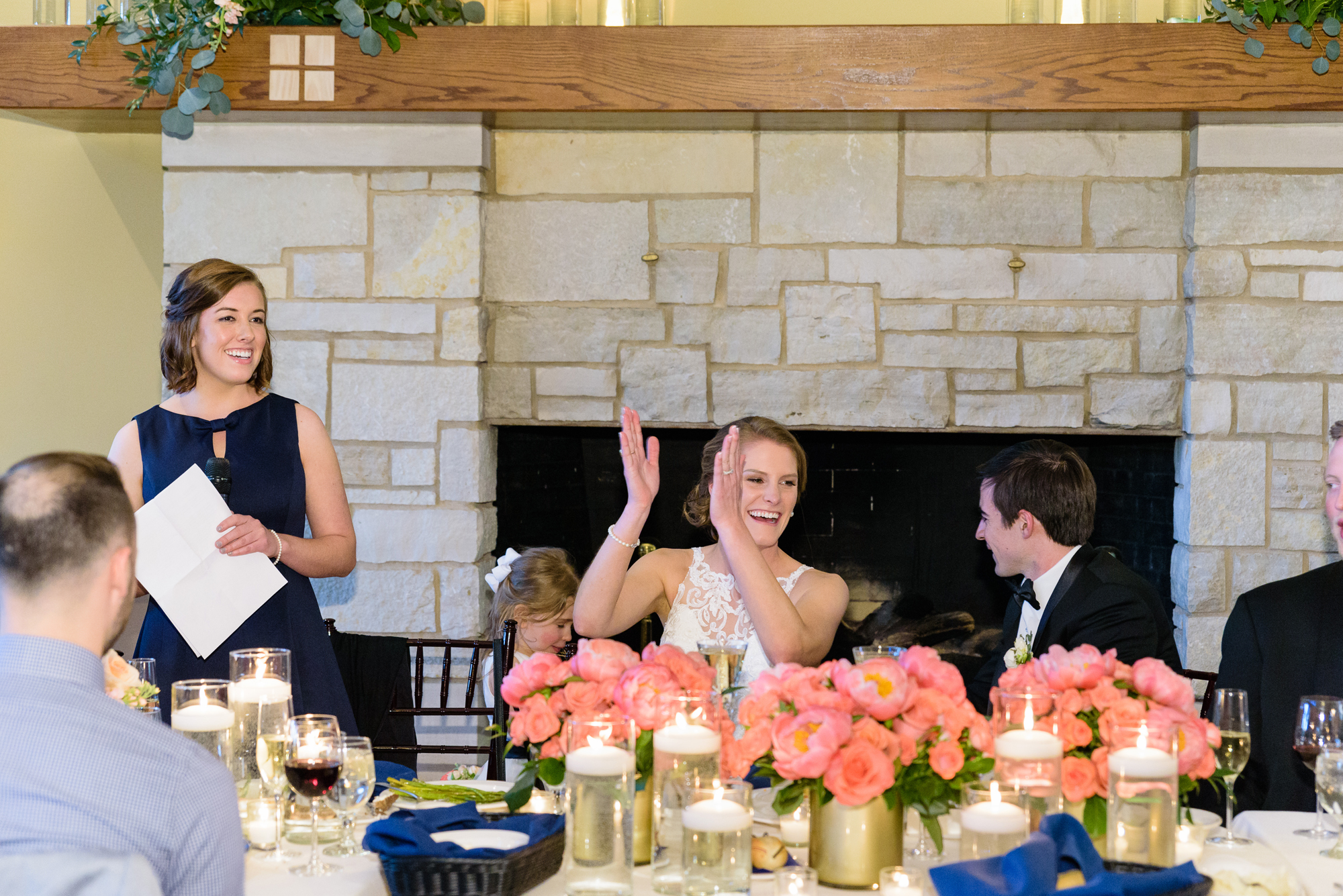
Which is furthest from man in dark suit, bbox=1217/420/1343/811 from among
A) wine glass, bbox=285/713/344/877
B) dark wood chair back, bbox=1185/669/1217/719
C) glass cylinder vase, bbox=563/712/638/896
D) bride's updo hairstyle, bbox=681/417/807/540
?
wine glass, bbox=285/713/344/877

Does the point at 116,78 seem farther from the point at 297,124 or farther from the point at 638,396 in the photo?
the point at 638,396

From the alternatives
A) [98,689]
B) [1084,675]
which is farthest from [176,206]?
[1084,675]

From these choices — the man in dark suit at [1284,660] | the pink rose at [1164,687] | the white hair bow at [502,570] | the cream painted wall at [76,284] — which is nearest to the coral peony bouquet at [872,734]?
the pink rose at [1164,687]

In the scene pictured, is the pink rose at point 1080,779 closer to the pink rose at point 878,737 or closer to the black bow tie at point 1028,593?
the pink rose at point 878,737

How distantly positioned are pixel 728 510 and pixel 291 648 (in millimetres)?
894

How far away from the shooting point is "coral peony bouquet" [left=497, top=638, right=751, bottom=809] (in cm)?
143

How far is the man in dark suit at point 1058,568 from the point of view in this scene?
2.32 meters

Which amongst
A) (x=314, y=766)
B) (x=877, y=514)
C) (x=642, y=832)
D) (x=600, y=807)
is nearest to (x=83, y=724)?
(x=314, y=766)

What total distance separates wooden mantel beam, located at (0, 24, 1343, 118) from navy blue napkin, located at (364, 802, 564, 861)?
2064mm

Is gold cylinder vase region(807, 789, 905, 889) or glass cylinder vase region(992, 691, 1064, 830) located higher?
glass cylinder vase region(992, 691, 1064, 830)

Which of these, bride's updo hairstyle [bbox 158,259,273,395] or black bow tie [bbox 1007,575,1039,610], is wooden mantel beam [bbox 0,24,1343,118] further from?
black bow tie [bbox 1007,575,1039,610]

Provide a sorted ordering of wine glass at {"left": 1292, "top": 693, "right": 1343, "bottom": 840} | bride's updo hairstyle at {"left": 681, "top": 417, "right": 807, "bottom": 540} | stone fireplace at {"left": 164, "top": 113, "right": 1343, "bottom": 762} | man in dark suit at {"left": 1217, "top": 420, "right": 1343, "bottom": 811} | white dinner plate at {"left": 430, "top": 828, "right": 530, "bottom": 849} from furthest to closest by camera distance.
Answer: stone fireplace at {"left": 164, "top": 113, "right": 1343, "bottom": 762}, bride's updo hairstyle at {"left": 681, "top": 417, "right": 807, "bottom": 540}, man in dark suit at {"left": 1217, "top": 420, "right": 1343, "bottom": 811}, wine glass at {"left": 1292, "top": 693, "right": 1343, "bottom": 840}, white dinner plate at {"left": 430, "top": 828, "right": 530, "bottom": 849}

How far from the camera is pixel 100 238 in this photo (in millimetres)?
4035

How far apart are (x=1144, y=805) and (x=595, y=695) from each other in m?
0.62
